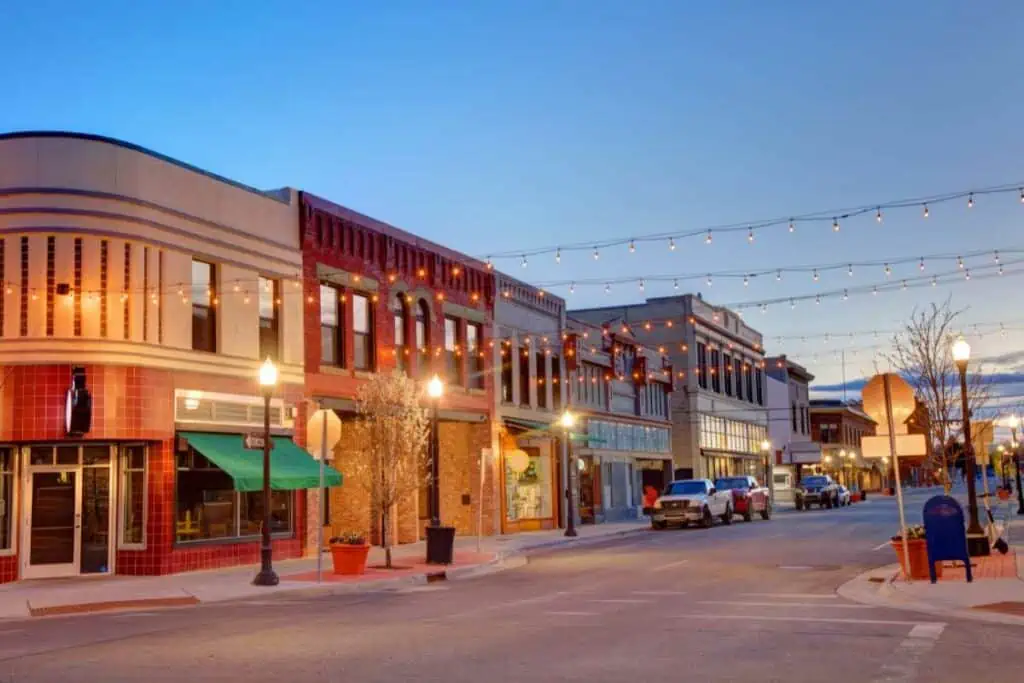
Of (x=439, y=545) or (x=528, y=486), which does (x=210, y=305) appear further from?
(x=528, y=486)

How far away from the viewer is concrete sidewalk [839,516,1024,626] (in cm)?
1495

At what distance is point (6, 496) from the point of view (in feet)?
75.0

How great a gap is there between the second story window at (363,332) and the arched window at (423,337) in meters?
2.55

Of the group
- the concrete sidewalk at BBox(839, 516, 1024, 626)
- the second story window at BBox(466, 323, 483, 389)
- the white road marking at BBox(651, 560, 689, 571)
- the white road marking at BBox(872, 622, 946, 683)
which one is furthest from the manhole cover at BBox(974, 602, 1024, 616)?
the second story window at BBox(466, 323, 483, 389)

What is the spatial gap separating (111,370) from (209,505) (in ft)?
13.2

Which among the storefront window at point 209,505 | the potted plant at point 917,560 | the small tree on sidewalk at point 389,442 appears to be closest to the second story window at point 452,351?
the small tree on sidewalk at point 389,442

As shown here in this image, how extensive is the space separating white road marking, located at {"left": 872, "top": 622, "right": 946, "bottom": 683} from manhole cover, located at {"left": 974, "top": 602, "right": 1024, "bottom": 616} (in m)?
1.41

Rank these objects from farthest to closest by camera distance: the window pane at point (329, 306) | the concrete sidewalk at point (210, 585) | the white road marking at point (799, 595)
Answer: the window pane at point (329, 306)
the concrete sidewalk at point (210, 585)
the white road marking at point (799, 595)

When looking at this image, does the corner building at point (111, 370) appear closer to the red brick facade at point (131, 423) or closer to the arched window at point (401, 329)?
the red brick facade at point (131, 423)

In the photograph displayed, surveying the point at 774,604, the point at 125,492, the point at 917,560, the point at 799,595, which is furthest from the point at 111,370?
the point at 917,560

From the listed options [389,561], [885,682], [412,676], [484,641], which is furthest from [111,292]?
[885,682]

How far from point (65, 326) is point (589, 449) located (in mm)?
27638

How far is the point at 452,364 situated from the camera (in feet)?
120

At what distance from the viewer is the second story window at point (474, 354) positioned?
37.7m
